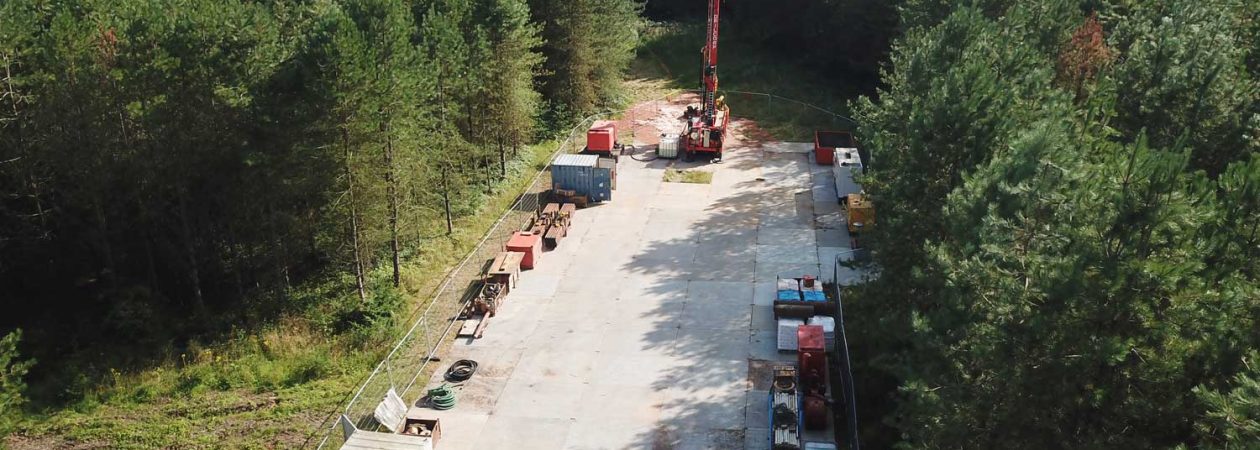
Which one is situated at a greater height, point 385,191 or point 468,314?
point 385,191

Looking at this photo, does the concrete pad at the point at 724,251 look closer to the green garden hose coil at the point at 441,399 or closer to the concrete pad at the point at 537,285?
the concrete pad at the point at 537,285

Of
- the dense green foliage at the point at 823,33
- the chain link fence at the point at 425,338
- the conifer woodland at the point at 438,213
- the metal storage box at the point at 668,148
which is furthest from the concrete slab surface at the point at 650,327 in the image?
the dense green foliage at the point at 823,33

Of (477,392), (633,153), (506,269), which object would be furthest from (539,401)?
(633,153)

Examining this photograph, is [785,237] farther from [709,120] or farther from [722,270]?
[709,120]

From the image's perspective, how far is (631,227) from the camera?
3575 centimetres

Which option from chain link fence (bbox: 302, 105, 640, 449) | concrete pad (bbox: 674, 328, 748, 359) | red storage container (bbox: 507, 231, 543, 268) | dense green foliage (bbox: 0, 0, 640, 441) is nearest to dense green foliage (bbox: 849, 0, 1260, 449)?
concrete pad (bbox: 674, 328, 748, 359)

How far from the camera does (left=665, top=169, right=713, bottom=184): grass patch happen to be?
41.0m

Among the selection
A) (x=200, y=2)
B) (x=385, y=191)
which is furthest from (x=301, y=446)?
(x=200, y=2)

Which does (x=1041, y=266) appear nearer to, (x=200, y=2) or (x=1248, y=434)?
(x=1248, y=434)

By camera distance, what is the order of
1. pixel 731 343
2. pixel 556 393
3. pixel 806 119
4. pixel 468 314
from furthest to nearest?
pixel 806 119 < pixel 468 314 < pixel 731 343 < pixel 556 393

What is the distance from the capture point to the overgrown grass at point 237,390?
2328 cm

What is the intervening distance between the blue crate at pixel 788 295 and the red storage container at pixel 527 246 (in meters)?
8.98

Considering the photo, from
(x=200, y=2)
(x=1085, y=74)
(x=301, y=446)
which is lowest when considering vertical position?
(x=301, y=446)

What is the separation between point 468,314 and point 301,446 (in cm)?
736
